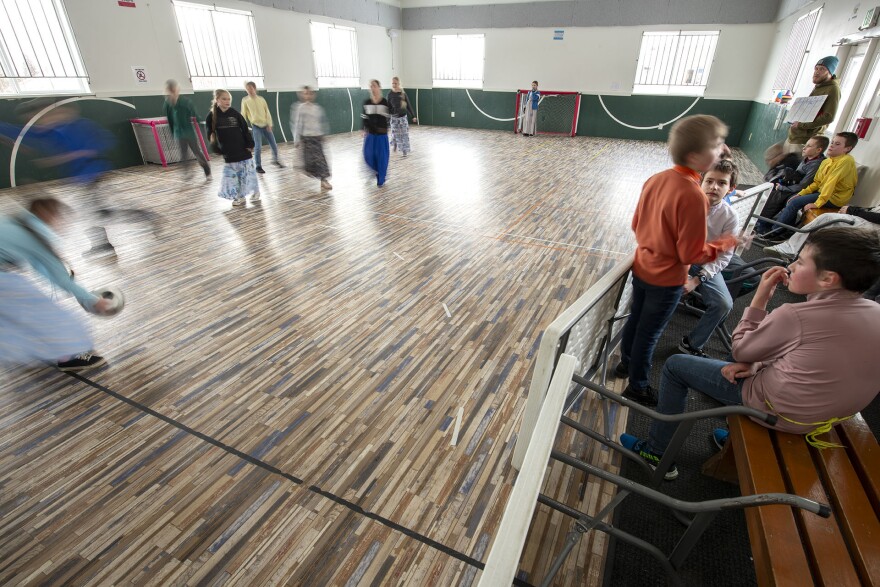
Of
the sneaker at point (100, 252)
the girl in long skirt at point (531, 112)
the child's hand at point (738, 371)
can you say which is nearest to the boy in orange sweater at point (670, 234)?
the child's hand at point (738, 371)

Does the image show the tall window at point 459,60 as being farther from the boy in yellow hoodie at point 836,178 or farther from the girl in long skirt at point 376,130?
the boy in yellow hoodie at point 836,178

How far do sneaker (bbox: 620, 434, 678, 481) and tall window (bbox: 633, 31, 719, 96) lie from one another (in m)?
14.4

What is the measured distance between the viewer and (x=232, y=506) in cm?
193

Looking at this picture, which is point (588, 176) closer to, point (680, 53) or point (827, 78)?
point (827, 78)

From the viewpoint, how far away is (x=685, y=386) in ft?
6.59

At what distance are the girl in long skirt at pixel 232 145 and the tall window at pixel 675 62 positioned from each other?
41.1 feet

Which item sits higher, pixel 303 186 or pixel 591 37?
pixel 591 37

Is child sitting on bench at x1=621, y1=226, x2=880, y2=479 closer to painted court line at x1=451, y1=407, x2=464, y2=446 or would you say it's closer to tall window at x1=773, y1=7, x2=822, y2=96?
painted court line at x1=451, y1=407, x2=464, y2=446

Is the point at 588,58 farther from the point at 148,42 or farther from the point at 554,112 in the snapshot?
the point at 148,42

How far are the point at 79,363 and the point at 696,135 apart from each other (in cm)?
388

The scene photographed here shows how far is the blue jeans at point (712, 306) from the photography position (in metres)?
2.78

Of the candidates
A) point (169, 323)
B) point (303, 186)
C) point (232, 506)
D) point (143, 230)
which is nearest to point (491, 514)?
point (232, 506)

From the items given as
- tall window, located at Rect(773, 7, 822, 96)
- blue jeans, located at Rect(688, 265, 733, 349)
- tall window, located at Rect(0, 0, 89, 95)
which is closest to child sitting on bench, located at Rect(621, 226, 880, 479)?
blue jeans, located at Rect(688, 265, 733, 349)

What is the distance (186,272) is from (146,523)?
2912 millimetres
